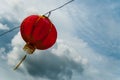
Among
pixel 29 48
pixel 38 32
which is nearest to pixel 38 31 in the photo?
pixel 38 32

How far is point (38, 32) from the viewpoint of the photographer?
61281 mm

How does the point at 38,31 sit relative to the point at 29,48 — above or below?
above

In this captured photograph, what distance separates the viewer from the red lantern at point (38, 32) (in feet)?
201

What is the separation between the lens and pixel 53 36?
6181cm

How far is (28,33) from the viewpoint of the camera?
61.4 m

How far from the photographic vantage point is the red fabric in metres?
61.3

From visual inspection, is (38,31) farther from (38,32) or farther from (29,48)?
(29,48)

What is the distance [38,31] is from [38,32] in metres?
0.06

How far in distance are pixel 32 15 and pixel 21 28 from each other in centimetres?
86

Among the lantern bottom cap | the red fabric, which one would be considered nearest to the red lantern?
the red fabric

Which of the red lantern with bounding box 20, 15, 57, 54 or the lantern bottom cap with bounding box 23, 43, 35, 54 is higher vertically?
the red lantern with bounding box 20, 15, 57, 54

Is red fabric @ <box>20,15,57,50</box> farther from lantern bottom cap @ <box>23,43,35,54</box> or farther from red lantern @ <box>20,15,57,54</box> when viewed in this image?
lantern bottom cap @ <box>23,43,35,54</box>

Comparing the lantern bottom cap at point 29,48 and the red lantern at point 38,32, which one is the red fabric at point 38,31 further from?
the lantern bottom cap at point 29,48

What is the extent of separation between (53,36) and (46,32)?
25.3 inches
